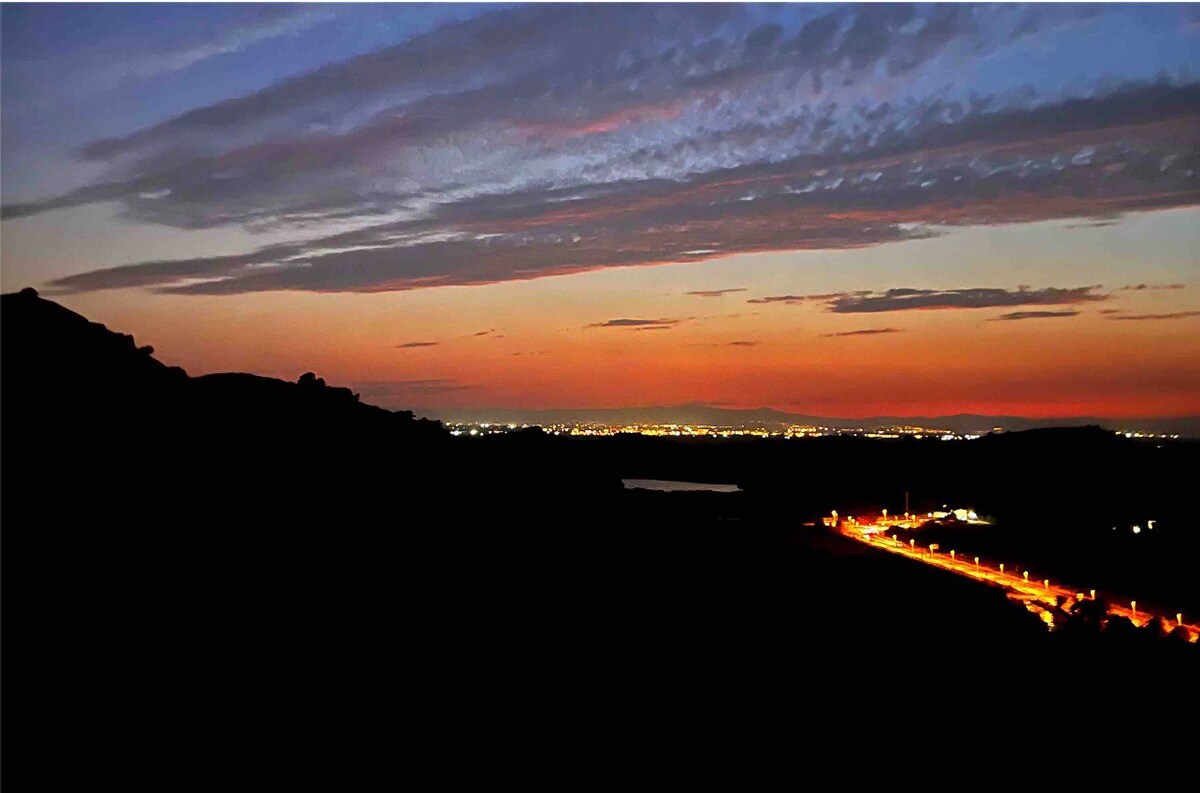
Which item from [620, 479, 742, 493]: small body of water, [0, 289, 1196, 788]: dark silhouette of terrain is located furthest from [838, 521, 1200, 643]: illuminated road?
[620, 479, 742, 493]: small body of water

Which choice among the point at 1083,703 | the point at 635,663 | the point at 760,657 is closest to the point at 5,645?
the point at 635,663

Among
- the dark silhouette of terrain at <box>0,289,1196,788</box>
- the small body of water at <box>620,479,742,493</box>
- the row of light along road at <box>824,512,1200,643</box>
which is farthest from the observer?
the small body of water at <box>620,479,742,493</box>

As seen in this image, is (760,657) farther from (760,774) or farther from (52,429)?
(52,429)

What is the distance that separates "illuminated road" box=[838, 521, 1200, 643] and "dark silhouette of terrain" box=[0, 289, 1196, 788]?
3.30 meters

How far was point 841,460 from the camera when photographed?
141250 millimetres

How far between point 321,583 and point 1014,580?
128ft

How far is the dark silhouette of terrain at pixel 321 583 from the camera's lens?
12.6 metres

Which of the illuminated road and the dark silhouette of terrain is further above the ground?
the dark silhouette of terrain

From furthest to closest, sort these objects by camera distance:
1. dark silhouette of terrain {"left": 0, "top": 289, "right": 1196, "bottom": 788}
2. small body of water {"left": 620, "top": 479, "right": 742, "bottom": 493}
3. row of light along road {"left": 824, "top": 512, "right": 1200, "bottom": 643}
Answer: small body of water {"left": 620, "top": 479, "right": 742, "bottom": 493}
row of light along road {"left": 824, "top": 512, "right": 1200, "bottom": 643}
dark silhouette of terrain {"left": 0, "top": 289, "right": 1196, "bottom": 788}

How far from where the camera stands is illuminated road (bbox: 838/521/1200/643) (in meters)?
37.6

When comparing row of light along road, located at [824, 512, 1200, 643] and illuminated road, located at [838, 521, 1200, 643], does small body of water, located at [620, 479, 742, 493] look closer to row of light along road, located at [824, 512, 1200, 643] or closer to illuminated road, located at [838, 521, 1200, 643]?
row of light along road, located at [824, 512, 1200, 643]

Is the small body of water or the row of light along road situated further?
the small body of water

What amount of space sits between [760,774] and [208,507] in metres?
11.3

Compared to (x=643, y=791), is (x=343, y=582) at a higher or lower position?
higher
